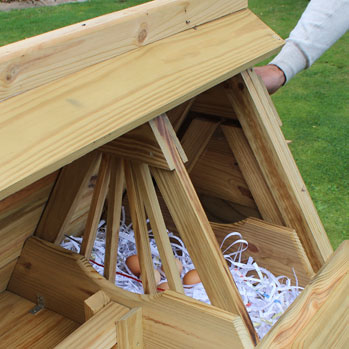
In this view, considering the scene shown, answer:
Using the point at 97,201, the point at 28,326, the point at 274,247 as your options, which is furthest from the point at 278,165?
the point at 28,326

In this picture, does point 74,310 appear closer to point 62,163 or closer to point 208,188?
point 208,188

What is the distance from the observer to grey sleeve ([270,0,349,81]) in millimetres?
1880

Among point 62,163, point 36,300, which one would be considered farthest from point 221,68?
point 36,300

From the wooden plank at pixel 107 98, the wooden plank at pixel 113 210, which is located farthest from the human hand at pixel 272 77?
the wooden plank at pixel 113 210

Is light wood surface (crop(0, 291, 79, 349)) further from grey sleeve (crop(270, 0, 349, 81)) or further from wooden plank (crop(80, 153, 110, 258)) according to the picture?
grey sleeve (crop(270, 0, 349, 81))

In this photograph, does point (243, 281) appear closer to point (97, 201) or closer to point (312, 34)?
point (97, 201)

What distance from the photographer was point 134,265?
1834 millimetres

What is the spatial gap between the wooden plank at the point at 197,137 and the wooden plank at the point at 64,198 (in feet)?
1.52

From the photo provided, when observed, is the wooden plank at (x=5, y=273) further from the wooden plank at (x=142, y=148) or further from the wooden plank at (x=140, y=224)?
the wooden plank at (x=142, y=148)

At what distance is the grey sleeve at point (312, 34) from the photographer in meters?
1.88

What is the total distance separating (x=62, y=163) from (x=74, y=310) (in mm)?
799

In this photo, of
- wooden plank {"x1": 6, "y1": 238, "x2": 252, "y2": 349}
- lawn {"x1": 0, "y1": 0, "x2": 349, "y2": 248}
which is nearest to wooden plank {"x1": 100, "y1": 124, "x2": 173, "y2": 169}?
wooden plank {"x1": 6, "y1": 238, "x2": 252, "y2": 349}

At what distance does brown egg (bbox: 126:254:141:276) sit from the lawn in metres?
1.01

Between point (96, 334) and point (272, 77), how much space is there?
1.05 meters
